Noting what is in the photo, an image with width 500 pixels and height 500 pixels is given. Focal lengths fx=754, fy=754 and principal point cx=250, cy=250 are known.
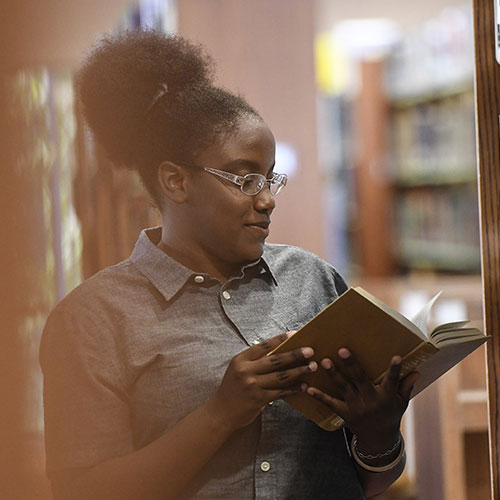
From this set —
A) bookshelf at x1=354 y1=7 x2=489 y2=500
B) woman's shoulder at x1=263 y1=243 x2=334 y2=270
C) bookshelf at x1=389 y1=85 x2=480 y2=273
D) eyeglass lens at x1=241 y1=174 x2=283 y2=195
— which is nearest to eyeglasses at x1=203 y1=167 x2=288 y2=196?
eyeglass lens at x1=241 y1=174 x2=283 y2=195

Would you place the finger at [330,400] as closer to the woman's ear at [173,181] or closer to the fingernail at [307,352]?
the fingernail at [307,352]

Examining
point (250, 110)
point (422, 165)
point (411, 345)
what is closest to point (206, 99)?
point (250, 110)

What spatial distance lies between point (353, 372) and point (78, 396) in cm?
36

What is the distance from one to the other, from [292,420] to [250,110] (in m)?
0.44

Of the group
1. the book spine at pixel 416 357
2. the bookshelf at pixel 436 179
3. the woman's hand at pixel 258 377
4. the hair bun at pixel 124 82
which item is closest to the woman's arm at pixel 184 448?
the woman's hand at pixel 258 377

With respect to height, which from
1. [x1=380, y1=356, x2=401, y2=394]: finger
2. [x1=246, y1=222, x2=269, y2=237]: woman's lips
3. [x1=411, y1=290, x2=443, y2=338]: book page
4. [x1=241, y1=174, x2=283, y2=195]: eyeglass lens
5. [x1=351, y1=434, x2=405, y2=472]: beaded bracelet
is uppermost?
[x1=241, y1=174, x2=283, y2=195]: eyeglass lens

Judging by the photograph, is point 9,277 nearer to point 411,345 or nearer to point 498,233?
point 411,345

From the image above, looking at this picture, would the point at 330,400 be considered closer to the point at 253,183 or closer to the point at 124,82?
the point at 253,183

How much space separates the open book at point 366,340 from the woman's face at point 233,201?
6.8 inches

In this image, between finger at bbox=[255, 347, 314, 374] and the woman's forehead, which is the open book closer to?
finger at bbox=[255, 347, 314, 374]

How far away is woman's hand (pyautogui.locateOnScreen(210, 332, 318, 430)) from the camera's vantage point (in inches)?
37.4

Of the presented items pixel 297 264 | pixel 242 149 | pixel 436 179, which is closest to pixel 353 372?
pixel 297 264

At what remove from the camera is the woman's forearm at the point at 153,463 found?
0.98 metres

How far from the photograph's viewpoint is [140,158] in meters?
1.03
